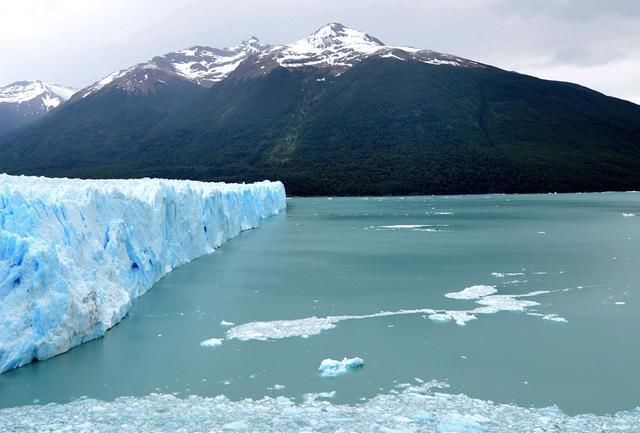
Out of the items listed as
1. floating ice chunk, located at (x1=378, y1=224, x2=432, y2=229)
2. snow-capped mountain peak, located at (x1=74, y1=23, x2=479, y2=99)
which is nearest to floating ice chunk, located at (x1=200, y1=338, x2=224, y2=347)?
floating ice chunk, located at (x1=378, y1=224, x2=432, y2=229)

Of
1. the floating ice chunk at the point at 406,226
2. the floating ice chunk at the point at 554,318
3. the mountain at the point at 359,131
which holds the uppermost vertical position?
the mountain at the point at 359,131

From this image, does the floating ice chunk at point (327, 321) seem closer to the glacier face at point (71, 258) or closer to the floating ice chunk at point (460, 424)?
the glacier face at point (71, 258)

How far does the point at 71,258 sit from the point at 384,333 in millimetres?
4944

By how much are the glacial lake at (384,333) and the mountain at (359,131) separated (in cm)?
4946

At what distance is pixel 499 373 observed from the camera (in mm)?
7117

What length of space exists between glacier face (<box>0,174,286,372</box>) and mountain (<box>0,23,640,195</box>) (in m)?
52.4

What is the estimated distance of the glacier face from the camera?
7.59 m

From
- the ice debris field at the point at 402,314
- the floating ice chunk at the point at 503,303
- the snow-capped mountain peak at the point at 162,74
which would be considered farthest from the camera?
the snow-capped mountain peak at the point at 162,74

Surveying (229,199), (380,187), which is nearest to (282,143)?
(380,187)

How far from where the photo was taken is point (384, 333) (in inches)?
353

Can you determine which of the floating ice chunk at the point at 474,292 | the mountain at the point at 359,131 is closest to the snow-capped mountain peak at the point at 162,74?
the mountain at the point at 359,131

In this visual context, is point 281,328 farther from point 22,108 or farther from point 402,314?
point 22,108

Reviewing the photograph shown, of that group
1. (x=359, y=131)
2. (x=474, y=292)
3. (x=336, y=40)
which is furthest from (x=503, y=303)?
(x=336, y=40)

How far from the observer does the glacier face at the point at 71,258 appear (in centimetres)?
759
